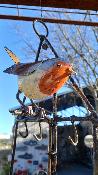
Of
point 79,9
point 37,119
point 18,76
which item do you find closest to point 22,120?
point 37,119

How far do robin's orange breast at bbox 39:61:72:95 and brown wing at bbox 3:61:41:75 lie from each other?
74 millimetres

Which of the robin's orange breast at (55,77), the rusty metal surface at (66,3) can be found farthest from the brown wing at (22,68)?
the rusty metal surface at (66,3)

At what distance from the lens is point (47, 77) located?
2.34m

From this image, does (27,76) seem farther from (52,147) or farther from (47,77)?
(52,147)

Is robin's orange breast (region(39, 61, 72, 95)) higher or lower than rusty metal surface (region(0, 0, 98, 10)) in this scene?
lower

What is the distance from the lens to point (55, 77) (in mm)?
2350

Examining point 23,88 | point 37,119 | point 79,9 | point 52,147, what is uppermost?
point 79,9

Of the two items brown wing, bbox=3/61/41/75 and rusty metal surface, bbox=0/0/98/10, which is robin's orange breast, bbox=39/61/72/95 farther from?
rusty metal surface, bbox=0/0/98/10

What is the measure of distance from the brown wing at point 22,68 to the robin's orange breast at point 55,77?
74 millimetres

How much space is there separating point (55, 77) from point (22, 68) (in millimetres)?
192

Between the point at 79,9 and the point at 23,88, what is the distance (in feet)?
4.47

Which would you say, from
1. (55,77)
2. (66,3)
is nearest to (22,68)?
(55,77)

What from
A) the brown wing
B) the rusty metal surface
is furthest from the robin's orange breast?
the rusty metal surface

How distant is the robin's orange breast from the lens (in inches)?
91.0
